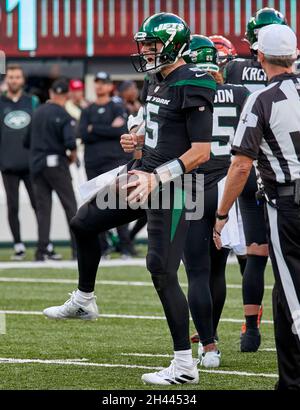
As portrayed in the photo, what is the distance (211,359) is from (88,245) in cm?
100

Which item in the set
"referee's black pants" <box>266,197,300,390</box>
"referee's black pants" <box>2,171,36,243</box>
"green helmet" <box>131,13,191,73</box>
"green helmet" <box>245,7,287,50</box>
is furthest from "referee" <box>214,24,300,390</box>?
"referee's black pants" <box>2,171,36,243</box>

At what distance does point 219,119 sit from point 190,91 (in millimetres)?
1302

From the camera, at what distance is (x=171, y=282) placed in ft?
19.8

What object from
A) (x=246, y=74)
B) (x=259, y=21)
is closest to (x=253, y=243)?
(x=246, y=74)

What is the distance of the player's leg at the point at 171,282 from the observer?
602 centimetres

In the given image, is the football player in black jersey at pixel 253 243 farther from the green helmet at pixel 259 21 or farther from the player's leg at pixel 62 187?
the player's leg at pixel 62 187

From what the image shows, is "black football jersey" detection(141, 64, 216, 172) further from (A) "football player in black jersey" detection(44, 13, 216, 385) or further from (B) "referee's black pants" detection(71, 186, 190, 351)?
(B) "referee's black pants" detection(71, 186, 190, 351)

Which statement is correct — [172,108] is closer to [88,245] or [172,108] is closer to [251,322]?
[88,245]

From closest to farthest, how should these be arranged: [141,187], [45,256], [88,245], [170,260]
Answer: [141,187], [170,260], [88,245], [45,256]

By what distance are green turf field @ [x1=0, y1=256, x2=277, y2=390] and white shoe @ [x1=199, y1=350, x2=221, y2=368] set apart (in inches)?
2.0

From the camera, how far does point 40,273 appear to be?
11.7m
